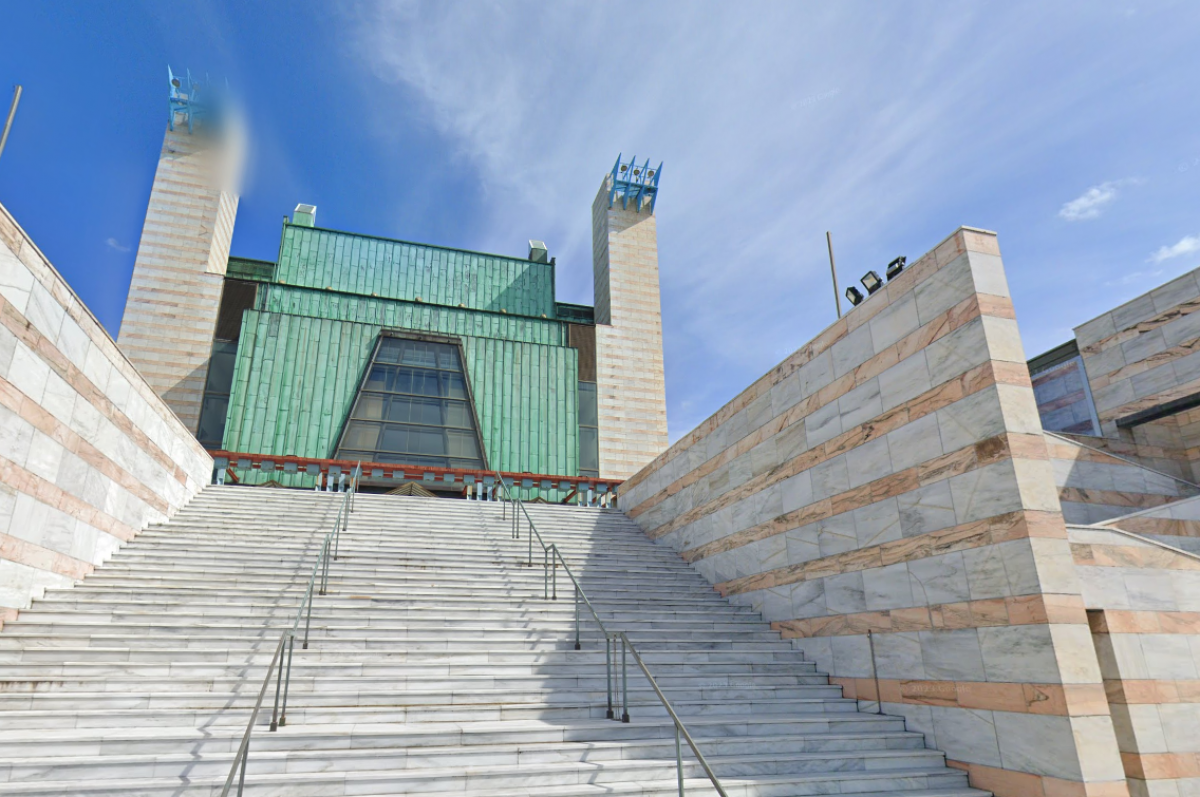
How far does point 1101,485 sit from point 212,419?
1030 inches

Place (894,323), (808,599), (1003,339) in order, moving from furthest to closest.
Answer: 1. (808,599)
2. (894,323)
3. (1003,339)

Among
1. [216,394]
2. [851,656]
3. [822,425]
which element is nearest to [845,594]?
[851,656]

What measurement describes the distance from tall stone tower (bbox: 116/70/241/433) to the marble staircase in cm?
1499

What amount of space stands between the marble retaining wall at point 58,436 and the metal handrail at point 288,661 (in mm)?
3112

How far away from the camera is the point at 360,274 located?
99.9ft

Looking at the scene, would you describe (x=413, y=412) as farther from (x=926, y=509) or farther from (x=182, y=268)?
(x=926, y=509)

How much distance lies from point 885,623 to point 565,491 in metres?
17.1

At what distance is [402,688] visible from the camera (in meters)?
7.88

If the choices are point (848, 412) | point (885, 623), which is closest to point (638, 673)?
point (885, 623)

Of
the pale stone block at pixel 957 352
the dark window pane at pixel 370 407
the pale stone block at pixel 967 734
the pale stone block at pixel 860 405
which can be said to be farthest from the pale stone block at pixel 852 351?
the dark window pane at pixel 370 407

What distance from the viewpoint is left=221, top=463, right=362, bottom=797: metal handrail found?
5195 mm

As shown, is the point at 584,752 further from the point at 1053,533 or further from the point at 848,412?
the point at 848,412

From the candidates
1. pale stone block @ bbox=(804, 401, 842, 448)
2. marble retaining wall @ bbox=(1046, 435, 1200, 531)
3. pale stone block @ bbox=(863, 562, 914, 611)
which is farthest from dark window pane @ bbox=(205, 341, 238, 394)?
marble retaining wall @ bbox=(1046, 435, 1200, 531)

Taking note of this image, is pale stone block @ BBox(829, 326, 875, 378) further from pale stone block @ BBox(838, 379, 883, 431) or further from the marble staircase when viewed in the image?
the marble staircase
